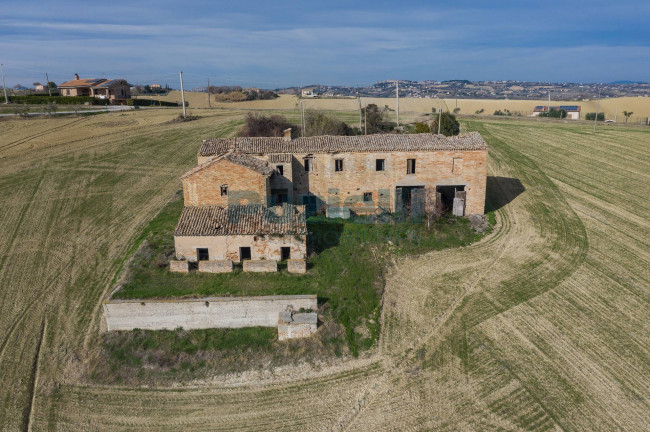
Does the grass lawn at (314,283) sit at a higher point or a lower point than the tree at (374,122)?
lower

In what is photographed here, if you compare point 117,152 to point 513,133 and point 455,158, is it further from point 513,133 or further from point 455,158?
point 513,133

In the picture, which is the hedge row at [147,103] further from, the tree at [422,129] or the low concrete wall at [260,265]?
the low concrete wall at [260,265]

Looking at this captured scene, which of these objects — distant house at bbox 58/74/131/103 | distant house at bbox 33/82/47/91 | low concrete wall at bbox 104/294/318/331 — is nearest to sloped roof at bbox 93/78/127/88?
distant house at bbox 58/74/131/103

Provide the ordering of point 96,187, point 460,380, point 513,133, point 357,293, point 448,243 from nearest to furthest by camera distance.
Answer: point 460,380, point 357,293, point 448,243, point 96,187, point 513,133

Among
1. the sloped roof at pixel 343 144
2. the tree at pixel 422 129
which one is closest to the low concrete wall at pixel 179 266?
the sloped roof at pixel 343 144

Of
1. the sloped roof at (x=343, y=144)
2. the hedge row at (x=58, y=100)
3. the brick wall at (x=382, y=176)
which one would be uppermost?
the hedge row at (x=58, y=100)

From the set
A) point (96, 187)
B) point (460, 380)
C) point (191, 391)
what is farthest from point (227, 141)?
point (460, 380)

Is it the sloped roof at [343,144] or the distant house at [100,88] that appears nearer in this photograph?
the sloped roof at [343,144]
